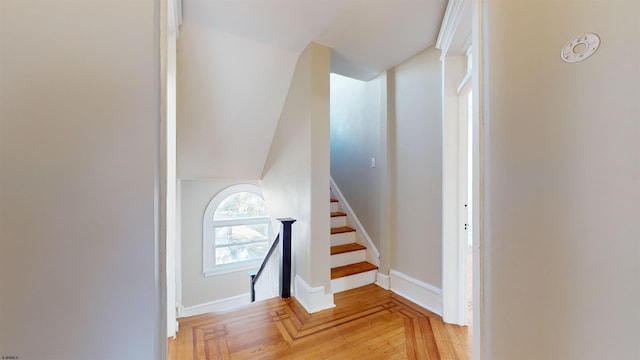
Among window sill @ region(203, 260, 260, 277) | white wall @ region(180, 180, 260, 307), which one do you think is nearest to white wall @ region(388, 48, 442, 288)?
window sill @ region(203, 260, 260, 277)

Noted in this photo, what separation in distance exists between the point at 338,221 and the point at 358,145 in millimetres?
1025

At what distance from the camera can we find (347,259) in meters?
2.74

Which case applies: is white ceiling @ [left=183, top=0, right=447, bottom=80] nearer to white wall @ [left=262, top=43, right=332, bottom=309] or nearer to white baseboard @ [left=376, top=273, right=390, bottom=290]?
white wall @ [left=262, top=43, right=332, bottom=309]

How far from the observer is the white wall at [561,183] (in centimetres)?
59

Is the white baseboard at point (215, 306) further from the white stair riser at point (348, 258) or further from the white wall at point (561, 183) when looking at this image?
the white wall at point (561, 183)

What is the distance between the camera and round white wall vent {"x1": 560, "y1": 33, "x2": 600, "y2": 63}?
645 mm

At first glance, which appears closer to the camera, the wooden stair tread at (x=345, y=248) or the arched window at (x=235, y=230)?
the wooden stair tread at (x=345, y=248)

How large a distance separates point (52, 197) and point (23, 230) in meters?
0.09

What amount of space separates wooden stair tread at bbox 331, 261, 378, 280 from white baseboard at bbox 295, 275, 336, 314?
0.93 ft

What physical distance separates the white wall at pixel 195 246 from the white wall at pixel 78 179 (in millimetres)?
3706

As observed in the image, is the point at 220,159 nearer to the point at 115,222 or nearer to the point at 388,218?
the point at 388,218

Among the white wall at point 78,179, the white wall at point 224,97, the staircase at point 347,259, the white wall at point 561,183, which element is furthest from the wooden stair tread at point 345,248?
the white wall at point 78,179

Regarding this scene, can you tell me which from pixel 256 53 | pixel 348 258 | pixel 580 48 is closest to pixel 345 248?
pixel 348 258

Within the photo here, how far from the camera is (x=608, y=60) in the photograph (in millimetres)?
615
